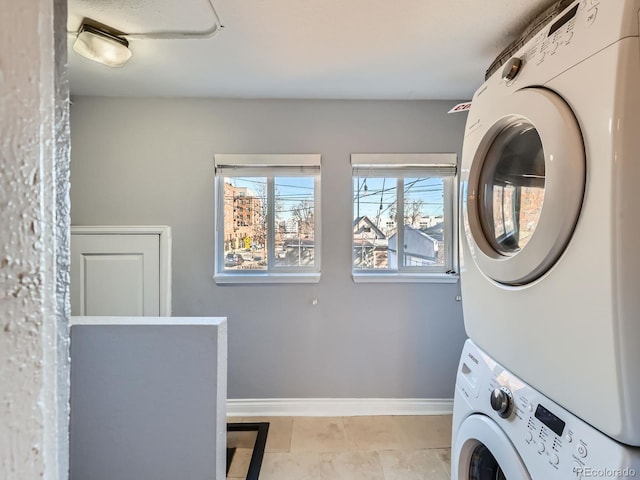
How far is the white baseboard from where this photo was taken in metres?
1.94

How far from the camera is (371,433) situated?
177 centimetres

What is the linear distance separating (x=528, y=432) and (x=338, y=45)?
5.19 feet

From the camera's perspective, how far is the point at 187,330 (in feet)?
3.96

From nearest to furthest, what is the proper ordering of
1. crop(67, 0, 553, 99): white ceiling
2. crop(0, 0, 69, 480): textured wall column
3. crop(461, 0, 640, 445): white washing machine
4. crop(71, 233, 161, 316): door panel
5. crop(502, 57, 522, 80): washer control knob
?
crop(0, 0, 69, 480): textured wall column < crop(461, 0, 640, 445): white washing machine < crop(502, 57, 522, 80): washer control knob < crop(67, 0, 553, 99): white ceiling < crop(71, 233, 161, 316): door panel

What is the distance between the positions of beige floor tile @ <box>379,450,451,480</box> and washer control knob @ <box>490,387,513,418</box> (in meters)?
0.96

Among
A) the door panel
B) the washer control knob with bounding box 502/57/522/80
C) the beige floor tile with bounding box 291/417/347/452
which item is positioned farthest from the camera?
the door panel

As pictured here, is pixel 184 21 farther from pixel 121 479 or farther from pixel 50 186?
pixel 121 479

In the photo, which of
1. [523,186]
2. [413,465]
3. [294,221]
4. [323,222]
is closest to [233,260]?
[294,221]

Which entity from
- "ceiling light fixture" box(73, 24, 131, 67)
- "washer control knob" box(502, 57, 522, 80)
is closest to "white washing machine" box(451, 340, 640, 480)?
"washer control knob" box(502, 57, 522, 80)

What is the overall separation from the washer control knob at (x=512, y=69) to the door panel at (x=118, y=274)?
1999mm

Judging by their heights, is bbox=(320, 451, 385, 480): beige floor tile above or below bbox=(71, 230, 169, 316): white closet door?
below

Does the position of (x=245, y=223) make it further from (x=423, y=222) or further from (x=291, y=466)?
(x=291, y=466)

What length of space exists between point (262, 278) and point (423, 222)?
1.16 metres

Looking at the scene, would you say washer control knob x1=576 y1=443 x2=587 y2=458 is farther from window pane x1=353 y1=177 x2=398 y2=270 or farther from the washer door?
window pane x1=353 y1=177 x2=398 y2=270
